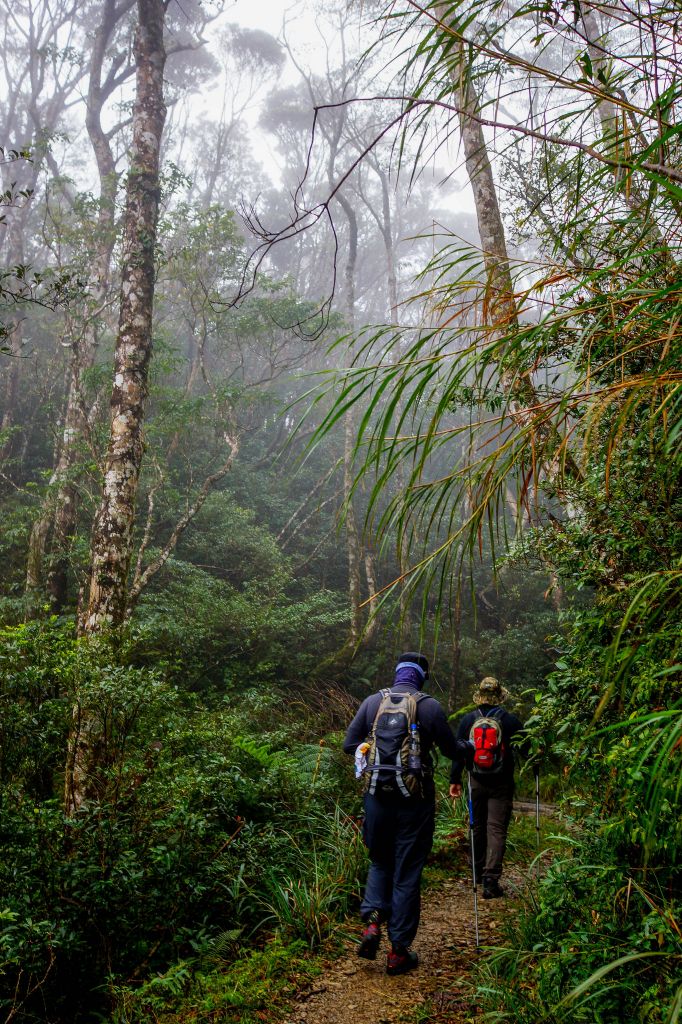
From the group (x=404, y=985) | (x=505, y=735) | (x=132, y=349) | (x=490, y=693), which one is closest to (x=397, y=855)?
(x=404, y=985)

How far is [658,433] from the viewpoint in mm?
2424

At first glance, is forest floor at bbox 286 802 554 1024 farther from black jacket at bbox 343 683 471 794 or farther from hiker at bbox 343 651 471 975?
black jacket at bbox 343 683 471 794

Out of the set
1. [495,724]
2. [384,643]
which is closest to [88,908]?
[495,724]

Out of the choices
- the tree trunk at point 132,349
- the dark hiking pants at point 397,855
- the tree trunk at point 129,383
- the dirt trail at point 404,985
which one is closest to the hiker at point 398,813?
the dark hiking pants at point 397,855

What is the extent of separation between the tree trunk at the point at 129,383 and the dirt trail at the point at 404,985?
2.07m

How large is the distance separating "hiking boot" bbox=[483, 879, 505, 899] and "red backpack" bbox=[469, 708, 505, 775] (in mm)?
749

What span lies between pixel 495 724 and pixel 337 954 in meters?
1.91

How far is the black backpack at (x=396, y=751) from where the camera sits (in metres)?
3.81

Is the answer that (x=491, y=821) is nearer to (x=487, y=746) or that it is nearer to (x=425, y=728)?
(x=487, y=746)

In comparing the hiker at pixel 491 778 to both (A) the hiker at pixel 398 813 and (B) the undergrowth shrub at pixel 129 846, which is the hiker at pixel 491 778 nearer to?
(B) the undergrowth shrub at pixel 129 846

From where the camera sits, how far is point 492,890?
491 centimetres

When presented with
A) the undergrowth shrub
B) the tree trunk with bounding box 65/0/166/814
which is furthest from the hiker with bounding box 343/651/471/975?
the tree trunk with bounding box 65/0/166/814

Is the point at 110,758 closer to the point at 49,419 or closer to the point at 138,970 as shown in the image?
the point at 138,970

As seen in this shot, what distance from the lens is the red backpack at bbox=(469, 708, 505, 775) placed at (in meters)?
5.04
